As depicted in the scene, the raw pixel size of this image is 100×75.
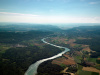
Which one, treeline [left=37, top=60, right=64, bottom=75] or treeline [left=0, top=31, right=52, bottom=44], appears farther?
treeline [left=0, top=31, right=52, bottom=44]

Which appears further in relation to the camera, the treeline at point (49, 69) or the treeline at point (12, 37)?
the treeline at point (12, 37)

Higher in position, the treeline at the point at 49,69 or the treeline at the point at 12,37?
the treeline at the point at 12,37

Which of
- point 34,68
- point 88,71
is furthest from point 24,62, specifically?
point 88,71

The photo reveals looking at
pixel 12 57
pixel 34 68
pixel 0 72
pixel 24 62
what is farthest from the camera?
pixel 12 57

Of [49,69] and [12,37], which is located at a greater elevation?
[12,37]

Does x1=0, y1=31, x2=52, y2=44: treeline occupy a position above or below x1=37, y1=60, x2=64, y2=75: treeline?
above

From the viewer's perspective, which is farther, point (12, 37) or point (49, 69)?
point (12, 37)

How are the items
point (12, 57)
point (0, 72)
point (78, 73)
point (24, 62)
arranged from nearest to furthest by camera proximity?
1. point (0, 72)
2. point (78, 73)
3. point (24, 62)
4. point (12, 57)

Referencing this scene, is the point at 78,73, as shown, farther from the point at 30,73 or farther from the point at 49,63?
the point at 30,73

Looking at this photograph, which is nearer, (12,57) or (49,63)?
(49,63)

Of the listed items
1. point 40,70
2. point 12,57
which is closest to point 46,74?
point 40,70
